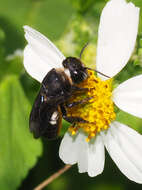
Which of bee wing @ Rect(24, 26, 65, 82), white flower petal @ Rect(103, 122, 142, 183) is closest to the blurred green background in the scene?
white flower petal @ Rect(103, 122, 142, 183)

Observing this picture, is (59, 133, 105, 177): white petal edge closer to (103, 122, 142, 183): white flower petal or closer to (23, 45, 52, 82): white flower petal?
(103, 122, 142, 183): white flower petal

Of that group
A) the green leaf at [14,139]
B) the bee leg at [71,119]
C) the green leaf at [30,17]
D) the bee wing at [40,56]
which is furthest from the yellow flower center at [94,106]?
the green leaf at [30,17]

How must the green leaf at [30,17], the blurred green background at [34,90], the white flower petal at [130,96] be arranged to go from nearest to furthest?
the white flower petal at [130,96]
the blurred green background at [34,90]
the green leaf at [30,17]

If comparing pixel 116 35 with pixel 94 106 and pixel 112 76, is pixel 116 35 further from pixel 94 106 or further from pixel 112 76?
pixel 94 106

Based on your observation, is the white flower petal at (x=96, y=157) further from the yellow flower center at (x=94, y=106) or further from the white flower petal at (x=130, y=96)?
the white flower petal at (x=130, y=96)

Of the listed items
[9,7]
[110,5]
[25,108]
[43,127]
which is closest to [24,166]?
[25,108]

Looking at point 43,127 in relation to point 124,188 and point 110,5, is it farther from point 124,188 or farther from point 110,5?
point 124,188
